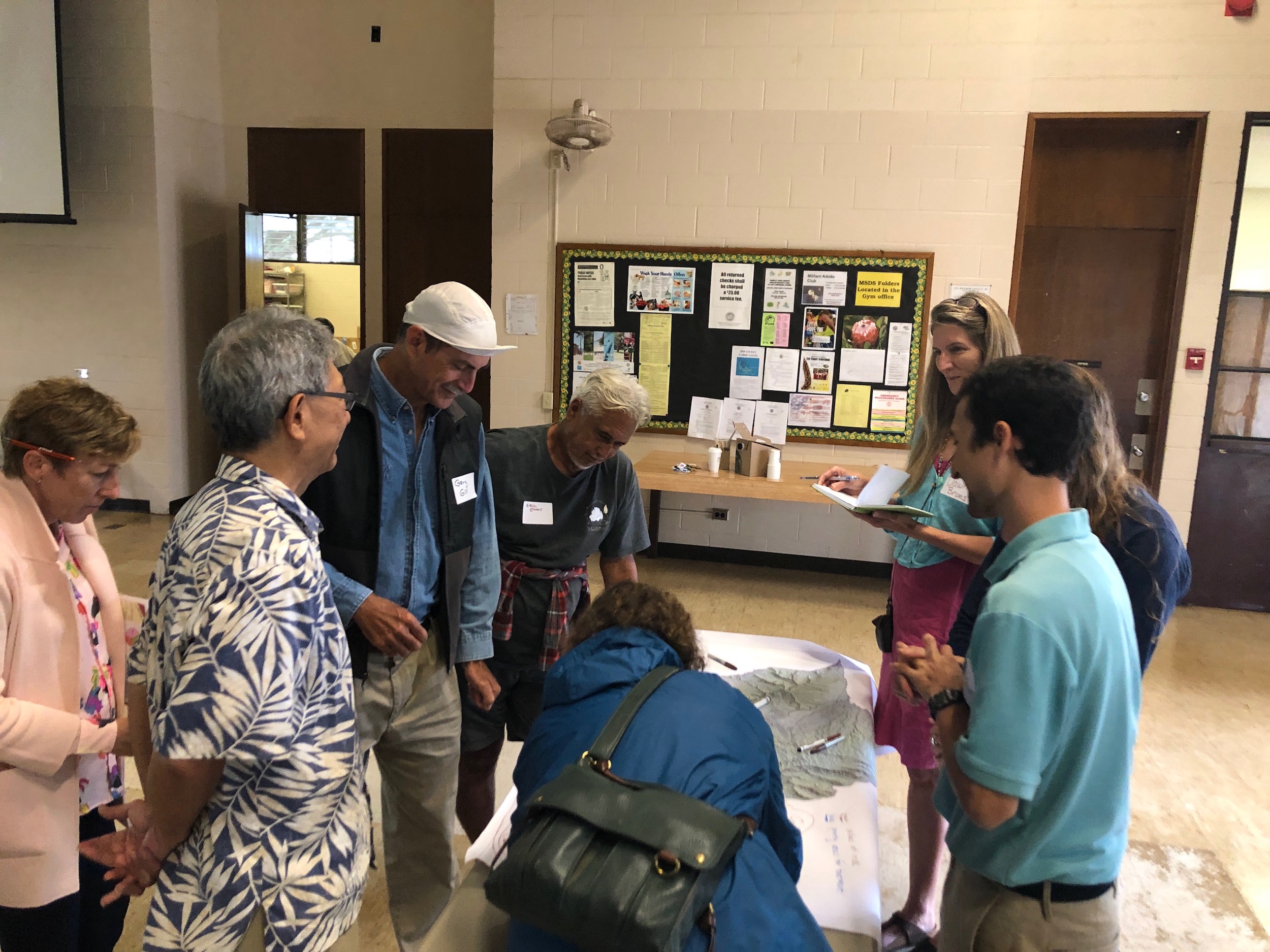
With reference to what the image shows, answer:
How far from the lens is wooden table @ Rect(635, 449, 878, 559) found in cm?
447

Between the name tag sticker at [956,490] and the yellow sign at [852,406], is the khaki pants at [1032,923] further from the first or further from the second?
the yellow sign at [852,406]

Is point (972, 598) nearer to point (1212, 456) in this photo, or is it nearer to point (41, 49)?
point (1212, 456)

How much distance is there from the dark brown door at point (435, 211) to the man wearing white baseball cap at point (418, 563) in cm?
396

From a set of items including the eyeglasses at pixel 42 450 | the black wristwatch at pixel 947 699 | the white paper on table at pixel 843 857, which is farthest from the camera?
the white paper on table at pixel 843 857

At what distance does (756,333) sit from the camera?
5055 millimetres

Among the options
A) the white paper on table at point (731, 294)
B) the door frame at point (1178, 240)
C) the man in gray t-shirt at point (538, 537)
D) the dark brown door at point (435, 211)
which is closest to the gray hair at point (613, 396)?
the man in gray t-shirt at point (538, 537)

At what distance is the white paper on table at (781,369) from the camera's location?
16.6ft

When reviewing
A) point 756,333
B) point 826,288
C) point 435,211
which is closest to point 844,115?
point 826,288

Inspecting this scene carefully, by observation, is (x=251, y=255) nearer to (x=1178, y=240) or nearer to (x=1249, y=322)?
(x=1178, y=240)

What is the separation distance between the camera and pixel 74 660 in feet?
4.59

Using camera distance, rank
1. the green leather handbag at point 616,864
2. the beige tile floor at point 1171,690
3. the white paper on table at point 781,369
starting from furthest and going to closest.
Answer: the white paper on table at point 781,369 → the beige tile floor at point 1171,690 → the green leather handbag at point 616,864

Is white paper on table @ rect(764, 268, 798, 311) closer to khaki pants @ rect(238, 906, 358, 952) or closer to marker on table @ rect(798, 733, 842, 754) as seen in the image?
marker on table @ rect(798, 733, 842, 754)

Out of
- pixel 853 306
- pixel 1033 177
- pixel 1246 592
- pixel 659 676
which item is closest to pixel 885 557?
pixel 853 306

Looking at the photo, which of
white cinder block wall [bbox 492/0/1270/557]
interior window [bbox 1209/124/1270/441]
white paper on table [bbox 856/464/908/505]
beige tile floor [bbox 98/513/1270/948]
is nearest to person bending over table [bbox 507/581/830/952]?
white paper on table [bbox 856/464/908/505]
